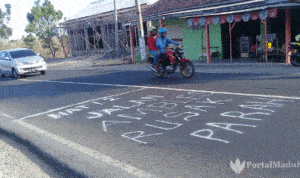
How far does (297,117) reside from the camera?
16.6 ft

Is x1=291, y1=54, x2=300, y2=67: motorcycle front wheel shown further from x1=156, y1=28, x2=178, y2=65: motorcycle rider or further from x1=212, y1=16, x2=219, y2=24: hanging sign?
x1=156, y1=28, x2=178, y2=65: motorcycle rider

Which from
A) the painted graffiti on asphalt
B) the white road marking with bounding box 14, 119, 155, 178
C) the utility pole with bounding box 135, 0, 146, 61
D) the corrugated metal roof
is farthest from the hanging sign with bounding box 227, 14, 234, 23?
the corrugated metal roof

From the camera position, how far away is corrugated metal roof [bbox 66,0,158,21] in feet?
97.5

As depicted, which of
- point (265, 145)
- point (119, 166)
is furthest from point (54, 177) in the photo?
point (265, 145)

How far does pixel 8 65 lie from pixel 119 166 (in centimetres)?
1638

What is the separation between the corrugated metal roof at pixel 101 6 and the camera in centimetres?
2971

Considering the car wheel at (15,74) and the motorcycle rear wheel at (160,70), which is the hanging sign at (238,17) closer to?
the motorcycle rear wheel at (160,70)

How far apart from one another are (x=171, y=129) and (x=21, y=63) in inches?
554

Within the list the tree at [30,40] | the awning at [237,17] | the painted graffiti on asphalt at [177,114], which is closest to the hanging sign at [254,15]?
the awning at [237,17]

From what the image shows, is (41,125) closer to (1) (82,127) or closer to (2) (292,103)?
(1) (82,127)

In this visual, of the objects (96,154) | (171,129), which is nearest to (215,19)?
(171,129)

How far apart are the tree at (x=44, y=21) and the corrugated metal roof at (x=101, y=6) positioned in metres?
4.01

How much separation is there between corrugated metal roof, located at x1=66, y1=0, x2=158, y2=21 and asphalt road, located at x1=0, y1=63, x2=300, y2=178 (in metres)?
22.0

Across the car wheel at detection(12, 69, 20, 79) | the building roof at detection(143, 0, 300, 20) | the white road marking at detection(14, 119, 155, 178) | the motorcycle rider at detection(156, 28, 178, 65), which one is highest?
the building roof at detection(143, 0, 300, 20)
